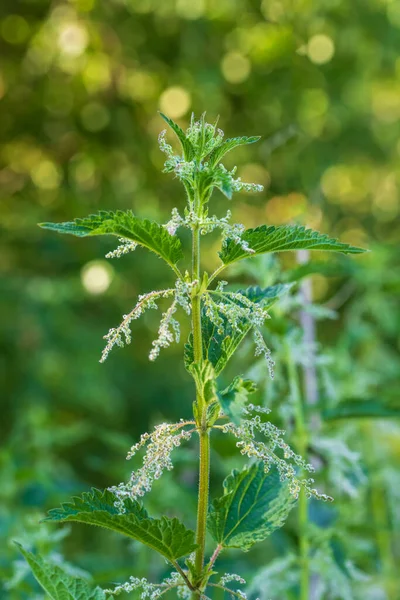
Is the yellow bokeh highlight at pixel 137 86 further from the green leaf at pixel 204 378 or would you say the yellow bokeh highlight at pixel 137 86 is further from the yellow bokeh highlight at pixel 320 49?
the green leaf at pixel 204 378

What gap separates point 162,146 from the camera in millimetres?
584

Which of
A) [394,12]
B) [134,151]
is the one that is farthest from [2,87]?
[394,12]

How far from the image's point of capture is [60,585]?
2.06 ft

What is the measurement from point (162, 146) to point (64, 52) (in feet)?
9.82

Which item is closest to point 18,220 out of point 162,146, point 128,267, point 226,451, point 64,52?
point 128,267

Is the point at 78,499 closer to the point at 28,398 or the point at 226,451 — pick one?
the point at 226,451

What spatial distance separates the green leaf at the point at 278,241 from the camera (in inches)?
22.4

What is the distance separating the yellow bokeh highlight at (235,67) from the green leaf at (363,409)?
2.37 m

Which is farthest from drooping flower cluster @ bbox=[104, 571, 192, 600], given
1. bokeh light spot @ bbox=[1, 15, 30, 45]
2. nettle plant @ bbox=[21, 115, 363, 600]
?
bokeh light spot @ bbox=[1, 15, 30, 45]

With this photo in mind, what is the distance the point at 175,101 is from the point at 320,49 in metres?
0.64

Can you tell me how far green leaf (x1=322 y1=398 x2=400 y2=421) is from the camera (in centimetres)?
109

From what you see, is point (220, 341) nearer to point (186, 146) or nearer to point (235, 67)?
point (186, 146)

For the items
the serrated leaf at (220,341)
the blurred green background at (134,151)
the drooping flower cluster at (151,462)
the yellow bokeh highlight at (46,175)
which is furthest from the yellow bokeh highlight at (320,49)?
the drooping flower cluster at (151,462)

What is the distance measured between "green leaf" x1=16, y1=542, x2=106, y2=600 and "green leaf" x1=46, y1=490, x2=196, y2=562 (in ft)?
0.23
